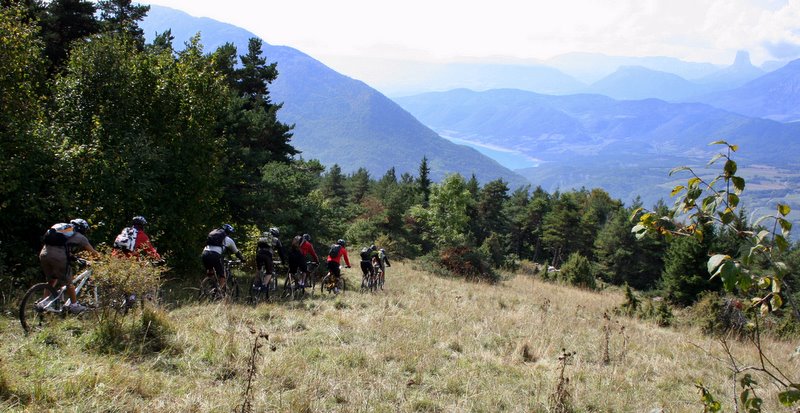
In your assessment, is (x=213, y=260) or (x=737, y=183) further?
(x=213, y=260)

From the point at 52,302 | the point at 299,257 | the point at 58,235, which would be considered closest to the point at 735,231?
the point at 52,302

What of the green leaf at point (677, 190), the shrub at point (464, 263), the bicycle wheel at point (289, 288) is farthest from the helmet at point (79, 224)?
the shrub at point (464, 263)

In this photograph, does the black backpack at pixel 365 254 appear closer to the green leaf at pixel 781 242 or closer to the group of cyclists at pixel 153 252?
the group of cyclists at pixel 153 252

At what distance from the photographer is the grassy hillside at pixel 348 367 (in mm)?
4812

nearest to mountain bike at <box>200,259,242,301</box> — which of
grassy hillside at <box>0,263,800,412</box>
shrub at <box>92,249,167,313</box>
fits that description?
grassy hillside at <box>0,263,800,412</box>

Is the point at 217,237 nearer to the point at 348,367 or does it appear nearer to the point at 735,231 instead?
the point at 348,367

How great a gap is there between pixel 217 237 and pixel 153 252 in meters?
2.08

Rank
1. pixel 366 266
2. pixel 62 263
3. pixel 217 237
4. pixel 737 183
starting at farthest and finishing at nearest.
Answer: pixel 366 266 < pixel 217 237 < pixel 62 263 < pixel 737 183

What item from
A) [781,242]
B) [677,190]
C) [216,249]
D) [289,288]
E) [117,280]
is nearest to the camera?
[781,242]

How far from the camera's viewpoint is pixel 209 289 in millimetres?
11289

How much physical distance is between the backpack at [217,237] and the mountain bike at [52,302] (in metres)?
2.89

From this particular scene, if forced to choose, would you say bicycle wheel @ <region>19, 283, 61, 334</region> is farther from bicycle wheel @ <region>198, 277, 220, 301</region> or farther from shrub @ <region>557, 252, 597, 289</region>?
shrub @ <region>557, 252, 597, 289</region>

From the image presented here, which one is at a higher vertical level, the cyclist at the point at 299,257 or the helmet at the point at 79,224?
the helmet at the point at 79,224

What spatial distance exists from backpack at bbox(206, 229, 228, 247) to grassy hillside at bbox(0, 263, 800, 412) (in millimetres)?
1498
